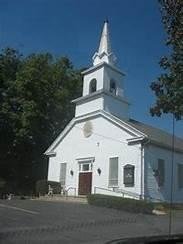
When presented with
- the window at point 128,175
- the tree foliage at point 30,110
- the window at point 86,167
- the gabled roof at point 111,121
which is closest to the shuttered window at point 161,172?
the window at point 128,175

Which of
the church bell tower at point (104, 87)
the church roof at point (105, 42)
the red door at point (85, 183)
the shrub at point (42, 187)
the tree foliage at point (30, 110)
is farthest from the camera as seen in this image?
the tree foliage at point (30, 110)

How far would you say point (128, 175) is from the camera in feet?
96.8

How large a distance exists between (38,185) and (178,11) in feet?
76.6

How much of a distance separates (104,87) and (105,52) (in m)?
3.69

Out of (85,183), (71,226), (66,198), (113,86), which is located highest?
(113,86)

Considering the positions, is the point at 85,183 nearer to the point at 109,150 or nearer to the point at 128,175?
the point at 109,150

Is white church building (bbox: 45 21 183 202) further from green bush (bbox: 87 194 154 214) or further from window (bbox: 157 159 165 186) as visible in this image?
green bush (bbox: 87 194 154 214)

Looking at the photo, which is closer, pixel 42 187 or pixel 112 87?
pixel 42 187

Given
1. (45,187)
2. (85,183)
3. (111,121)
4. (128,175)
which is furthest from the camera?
(45,187)

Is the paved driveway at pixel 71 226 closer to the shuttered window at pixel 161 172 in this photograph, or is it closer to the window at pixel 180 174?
the shuttered window at pixel 161 172

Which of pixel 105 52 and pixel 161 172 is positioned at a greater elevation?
pixel 105 52

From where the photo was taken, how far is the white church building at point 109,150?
96.9ft

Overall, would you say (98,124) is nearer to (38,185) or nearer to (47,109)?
(38,185)

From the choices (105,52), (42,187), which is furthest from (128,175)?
(105,52)
